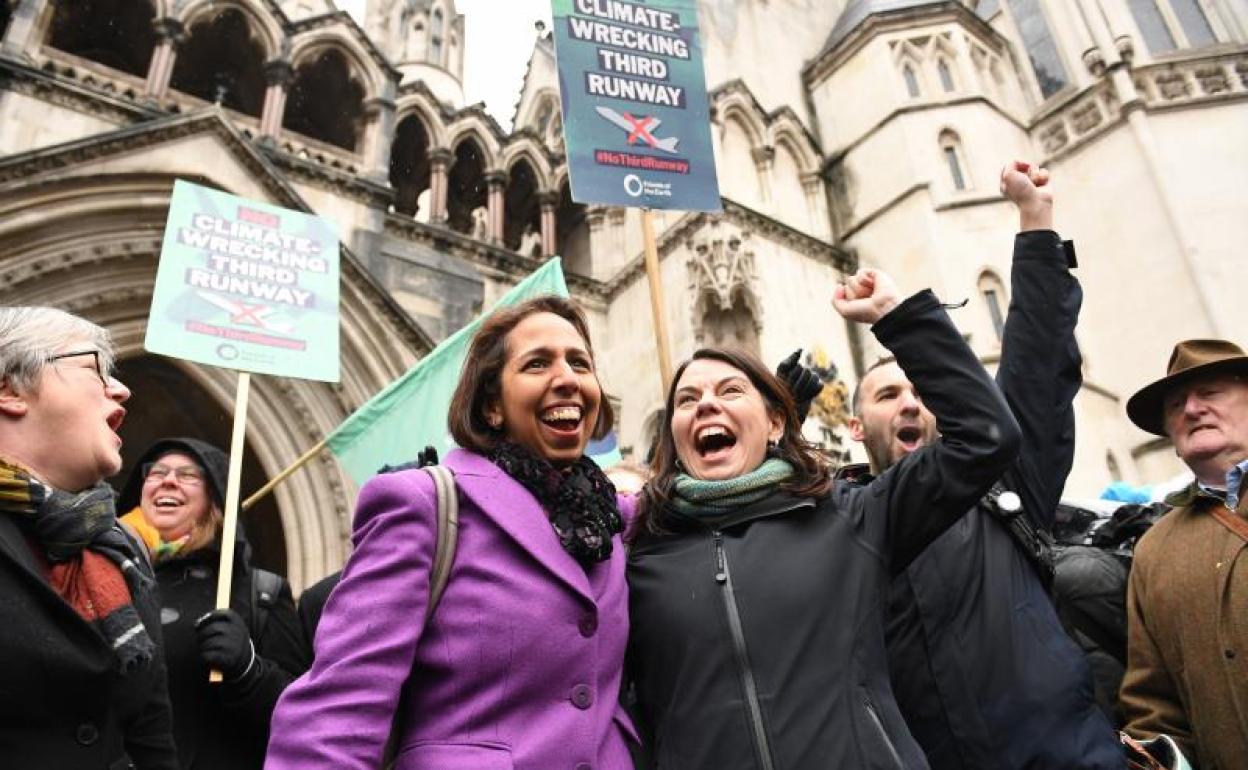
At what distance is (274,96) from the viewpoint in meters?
10.7

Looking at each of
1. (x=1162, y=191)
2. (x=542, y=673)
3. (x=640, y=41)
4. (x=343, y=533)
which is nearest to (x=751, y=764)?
(x=542, y=673)

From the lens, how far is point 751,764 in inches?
60.1

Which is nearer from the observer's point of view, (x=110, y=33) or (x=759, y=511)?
(x=759, y=511)

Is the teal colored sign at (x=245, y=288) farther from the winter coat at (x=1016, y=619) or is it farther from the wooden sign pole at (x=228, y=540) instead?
the winter coat at (x=1016, y=619)

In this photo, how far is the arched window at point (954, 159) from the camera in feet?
45.0

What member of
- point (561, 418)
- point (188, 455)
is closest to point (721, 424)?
point (561, 418)

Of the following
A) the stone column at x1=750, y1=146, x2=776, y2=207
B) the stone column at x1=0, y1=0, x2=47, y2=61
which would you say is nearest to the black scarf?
the stone column at x1=0, y1=0, x2=47, y2=61

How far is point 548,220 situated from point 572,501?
474 inches

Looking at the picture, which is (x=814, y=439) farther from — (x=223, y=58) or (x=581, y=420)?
(x=223, y=58)

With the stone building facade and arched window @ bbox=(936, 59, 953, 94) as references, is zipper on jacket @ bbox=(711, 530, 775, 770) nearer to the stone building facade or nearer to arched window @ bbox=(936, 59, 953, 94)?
the stone building facade

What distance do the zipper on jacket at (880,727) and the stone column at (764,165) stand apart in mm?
13240

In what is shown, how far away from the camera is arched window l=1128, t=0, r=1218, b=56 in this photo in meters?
14.3

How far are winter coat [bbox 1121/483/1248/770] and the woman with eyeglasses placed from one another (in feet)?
9.70

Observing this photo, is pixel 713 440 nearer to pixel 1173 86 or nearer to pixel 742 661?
pixel 742 661
